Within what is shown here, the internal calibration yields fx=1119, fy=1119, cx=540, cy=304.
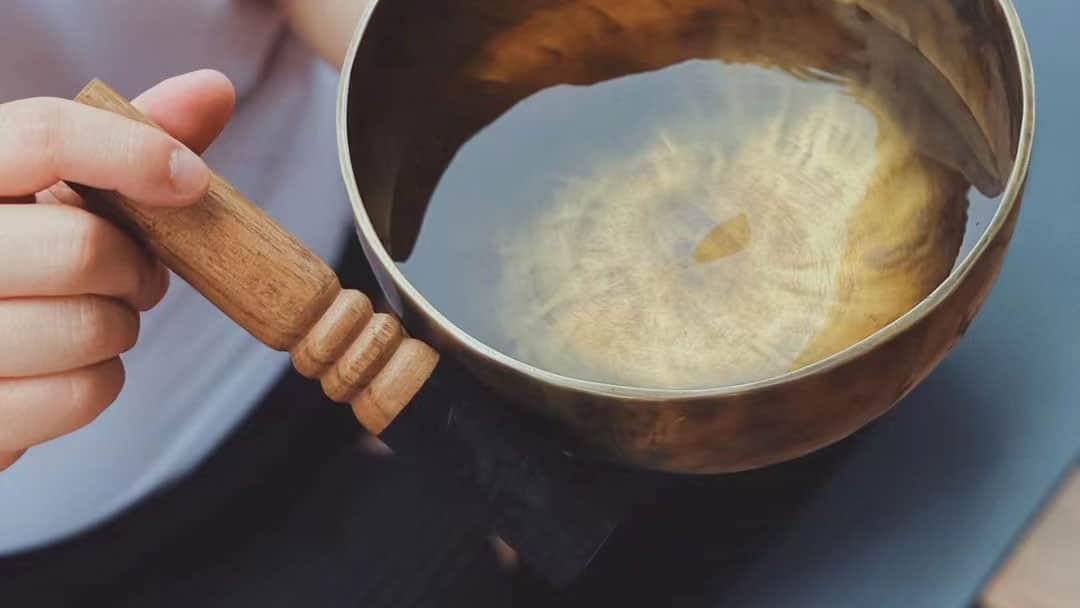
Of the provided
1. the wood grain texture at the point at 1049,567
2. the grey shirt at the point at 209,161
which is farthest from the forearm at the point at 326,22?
the wood grain texture at the point at 1049,567

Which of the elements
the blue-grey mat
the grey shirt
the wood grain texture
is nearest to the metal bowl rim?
the blue-grey mat

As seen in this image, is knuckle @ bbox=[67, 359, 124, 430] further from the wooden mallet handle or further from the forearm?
the forearm

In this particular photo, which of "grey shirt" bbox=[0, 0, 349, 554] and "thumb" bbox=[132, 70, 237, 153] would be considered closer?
"thumb" bbox=[132, 70, 237, 153]

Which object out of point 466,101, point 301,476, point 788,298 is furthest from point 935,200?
point 301,476

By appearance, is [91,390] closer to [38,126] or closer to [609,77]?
[38,126]

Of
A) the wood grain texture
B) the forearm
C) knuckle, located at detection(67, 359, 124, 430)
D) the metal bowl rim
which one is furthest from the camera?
the wood grain texture

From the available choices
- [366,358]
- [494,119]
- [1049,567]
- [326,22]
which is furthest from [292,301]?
[1049,567]

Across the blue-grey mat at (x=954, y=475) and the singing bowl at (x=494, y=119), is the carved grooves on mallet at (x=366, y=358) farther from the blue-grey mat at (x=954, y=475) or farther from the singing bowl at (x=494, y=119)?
the blue-grey mat at (x=954, y=475)

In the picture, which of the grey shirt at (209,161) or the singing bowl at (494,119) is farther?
the grey shirt at (209,161)
